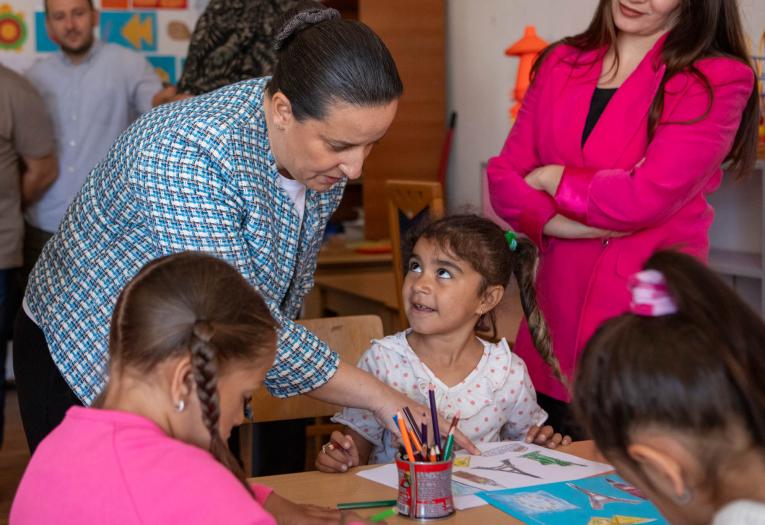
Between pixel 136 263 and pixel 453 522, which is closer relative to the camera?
pixel 453 522

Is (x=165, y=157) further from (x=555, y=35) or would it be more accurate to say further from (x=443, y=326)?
(x=555, y=35)

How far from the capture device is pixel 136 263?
160cm

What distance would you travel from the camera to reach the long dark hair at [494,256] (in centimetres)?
218

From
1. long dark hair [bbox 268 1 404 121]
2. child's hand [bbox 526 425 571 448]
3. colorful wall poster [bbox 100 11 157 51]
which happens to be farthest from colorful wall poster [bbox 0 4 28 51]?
child's hand [bbox 526 425 571 448]

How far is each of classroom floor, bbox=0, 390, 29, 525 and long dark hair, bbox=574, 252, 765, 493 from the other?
8.88ft

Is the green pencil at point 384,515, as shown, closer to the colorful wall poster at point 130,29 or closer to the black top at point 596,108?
the black top at point 596,108

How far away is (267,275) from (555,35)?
2.58 meters

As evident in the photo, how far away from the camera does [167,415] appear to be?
120 centimetres

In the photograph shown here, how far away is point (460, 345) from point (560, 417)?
28 centimetres

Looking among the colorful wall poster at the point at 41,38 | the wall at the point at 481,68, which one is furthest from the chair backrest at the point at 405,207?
the colorful wall poster at the point at 41,38

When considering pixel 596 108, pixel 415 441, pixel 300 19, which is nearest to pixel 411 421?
pixel 415 441

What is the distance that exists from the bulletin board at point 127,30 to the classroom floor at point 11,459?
1732 mm

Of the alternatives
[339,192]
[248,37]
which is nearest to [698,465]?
[339,192]

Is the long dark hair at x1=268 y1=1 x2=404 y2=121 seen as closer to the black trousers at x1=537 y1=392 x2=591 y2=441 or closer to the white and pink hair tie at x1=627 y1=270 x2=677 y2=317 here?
the white and pink hair tie at x1=627 y1=270 x2=677 y2=317
